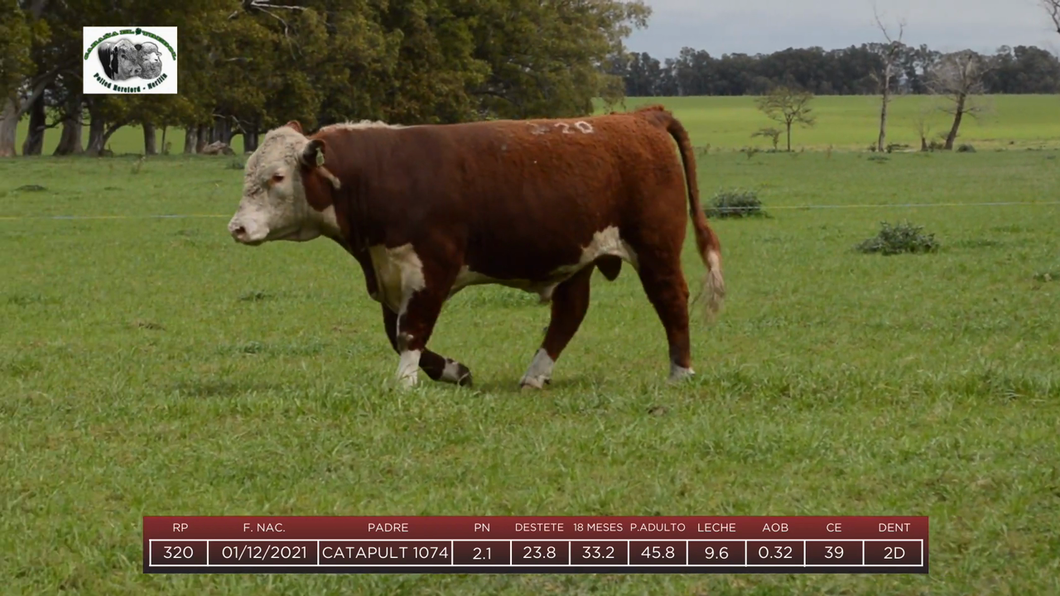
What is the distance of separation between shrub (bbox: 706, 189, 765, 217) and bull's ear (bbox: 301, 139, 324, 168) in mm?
15170

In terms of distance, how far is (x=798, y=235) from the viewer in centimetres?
1997

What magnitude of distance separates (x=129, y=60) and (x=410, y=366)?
41.5m

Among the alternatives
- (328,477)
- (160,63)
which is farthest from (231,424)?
(160,63)

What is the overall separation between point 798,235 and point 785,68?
122 meters

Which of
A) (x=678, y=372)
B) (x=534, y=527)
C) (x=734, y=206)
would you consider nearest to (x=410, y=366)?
(x=678, y=372)

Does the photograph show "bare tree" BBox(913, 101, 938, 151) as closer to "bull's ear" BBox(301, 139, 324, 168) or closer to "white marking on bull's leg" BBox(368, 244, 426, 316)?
"white marking on bull's leg" BBox(368, 244, 426, 316)

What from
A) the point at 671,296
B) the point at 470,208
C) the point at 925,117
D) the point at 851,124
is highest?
the point at 925,117

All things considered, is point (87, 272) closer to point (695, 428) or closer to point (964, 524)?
point (695, 428)

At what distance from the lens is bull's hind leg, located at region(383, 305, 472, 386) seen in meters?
8.53

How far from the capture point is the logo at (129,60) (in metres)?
44.0

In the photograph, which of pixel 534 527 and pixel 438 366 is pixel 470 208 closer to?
pixel 438 366

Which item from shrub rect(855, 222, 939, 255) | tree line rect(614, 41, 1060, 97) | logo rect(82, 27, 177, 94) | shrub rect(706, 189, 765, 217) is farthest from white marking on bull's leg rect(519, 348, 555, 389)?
tree line rect(614, 41, 1060, 97)

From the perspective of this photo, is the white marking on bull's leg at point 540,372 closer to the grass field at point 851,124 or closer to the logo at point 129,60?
the logo at point 129,60

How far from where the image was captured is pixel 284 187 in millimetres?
8164
